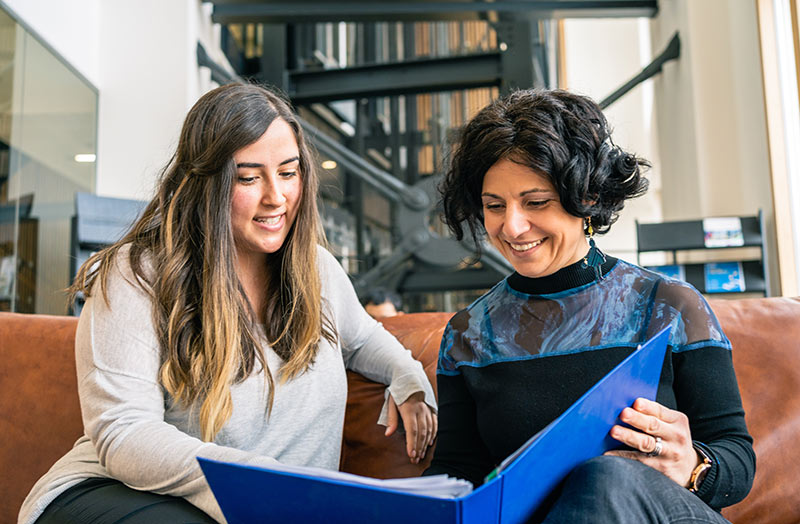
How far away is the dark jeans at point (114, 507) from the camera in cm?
105

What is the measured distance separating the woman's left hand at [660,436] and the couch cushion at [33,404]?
1.13 m

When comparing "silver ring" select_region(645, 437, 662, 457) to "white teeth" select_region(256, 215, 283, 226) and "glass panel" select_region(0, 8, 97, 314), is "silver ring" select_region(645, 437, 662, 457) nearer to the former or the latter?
"white teeth" select_region(256, 215, 283, 226)

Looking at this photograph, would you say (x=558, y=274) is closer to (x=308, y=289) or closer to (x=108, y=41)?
(x=308, y=289)

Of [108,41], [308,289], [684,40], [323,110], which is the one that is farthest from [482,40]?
[308,289]

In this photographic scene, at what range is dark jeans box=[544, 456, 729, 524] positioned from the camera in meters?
0.85

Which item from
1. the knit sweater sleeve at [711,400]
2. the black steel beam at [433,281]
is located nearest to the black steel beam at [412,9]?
the black steel beam at [433,281]

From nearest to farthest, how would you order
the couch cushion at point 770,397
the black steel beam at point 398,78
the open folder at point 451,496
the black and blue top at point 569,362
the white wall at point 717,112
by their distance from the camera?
the open folder at point 451,496 → the black and blue top at point 569,362 → the couch cushion at point 770,397 → the white wall at point 717,112 → the black steel beam at point 398,78

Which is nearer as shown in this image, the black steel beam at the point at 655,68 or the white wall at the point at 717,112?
the white wall at the point at 717,112

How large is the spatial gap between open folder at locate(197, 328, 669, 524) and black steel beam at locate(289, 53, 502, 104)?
4763 millimetres

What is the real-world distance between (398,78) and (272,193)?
4393 millimetres

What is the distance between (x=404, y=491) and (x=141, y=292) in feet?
2.55

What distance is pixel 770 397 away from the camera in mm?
1423

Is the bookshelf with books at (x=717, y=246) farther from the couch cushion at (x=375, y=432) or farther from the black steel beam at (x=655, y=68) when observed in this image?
the couch cushion at (x=375, y=432)

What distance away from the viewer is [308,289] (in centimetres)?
149
